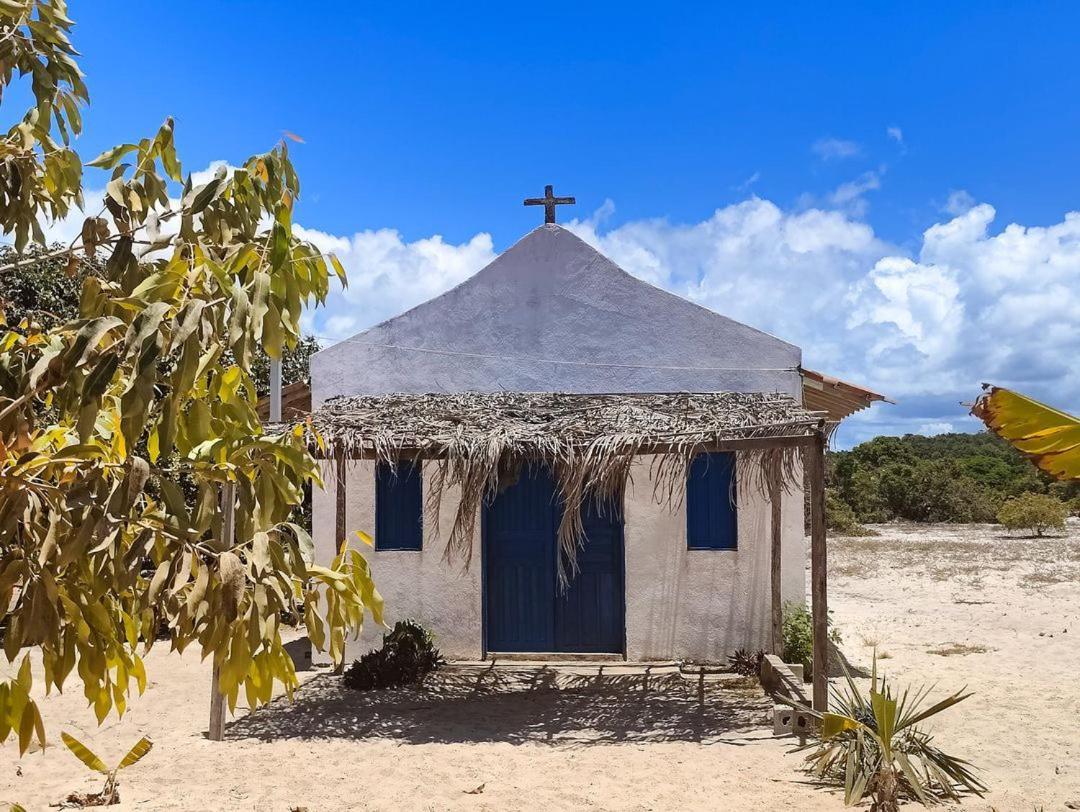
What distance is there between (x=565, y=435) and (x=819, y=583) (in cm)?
245

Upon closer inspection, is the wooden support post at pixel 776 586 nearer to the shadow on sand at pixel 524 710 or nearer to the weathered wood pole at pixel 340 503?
the shadow on sand at pixel 524 710

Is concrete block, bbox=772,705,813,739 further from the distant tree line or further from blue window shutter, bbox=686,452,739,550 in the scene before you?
the distant tree line

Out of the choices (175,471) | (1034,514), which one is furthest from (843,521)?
(175,471)

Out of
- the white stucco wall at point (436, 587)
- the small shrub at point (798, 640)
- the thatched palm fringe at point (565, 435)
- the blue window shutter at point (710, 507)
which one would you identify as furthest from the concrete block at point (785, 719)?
the white stucco wall at point (436, 587)

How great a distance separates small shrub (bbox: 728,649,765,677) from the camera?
9430 millimetres

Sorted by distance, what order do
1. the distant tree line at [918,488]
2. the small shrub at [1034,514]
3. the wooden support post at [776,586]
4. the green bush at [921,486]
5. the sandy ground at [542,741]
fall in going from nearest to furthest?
1. the sandy ground at [542,741]
2. the wooden support post at [776,586]
3. the small shrub at [1034,514]
4. the distant tree line at [918,488]
5. the green bush at [921,486]

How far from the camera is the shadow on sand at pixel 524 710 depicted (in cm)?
748

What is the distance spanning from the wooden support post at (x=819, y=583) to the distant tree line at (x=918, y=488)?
68.7ft

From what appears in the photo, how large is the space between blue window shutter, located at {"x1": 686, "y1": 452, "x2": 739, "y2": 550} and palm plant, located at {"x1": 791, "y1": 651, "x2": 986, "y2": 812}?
3492 millimetres

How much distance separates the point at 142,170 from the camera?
2705 mm

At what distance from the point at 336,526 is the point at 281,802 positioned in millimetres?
4050

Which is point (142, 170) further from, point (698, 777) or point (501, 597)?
point (501, 597)

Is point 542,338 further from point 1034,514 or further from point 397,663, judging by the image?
point 1034,514

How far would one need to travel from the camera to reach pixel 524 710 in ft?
27.3
